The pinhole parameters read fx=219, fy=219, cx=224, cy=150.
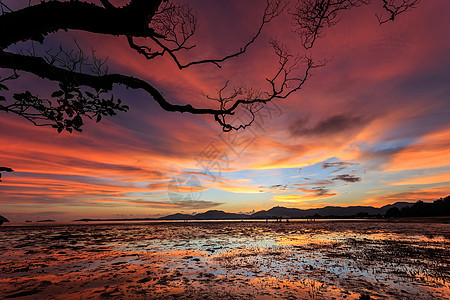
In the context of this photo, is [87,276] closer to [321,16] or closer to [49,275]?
[49,275]

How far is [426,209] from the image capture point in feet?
349

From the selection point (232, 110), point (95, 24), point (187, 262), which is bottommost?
point (187, 262)

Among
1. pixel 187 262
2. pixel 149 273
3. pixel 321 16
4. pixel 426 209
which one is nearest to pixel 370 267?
pixel 187 262

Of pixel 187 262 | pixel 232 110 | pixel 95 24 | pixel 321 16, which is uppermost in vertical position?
pixel 321 16

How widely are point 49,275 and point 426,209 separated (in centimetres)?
14545

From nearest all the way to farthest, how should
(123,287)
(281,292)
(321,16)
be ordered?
(321,16) → (281,292) → (123,287)

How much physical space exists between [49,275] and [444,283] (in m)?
15.9

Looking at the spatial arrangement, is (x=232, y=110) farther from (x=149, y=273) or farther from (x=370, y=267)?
(x=370, y=267)

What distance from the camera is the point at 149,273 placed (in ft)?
32.4

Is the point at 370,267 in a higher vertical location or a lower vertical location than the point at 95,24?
lower

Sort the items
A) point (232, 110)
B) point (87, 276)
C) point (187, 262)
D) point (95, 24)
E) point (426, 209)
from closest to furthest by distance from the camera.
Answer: point (95, 24) → point (232, 110) → point (87, 276) → point (187, 262) → point (426, 209)

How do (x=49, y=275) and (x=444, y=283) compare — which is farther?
(x=49, y=275)

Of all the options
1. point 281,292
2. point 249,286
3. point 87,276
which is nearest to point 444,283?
point 281,292

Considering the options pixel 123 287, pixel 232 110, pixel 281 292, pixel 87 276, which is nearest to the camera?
pixel 232 110
